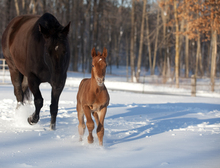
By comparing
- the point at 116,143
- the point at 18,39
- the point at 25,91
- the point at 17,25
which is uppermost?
the point at 17,25

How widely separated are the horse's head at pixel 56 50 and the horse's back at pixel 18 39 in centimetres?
115

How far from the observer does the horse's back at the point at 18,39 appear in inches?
242

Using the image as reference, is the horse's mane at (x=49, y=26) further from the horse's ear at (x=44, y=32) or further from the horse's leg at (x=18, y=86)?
the horse's leg at (x=18, y=86)

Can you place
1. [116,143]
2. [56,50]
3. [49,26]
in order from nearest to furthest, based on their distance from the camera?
[56,50]
[116,143]
[49,26]

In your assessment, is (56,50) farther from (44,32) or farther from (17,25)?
(17,25)

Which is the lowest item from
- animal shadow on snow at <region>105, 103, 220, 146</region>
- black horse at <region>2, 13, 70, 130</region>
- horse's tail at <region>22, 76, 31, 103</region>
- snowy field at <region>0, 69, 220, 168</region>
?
animal shadow on snow at <region>105, 103, 220, 146</region>

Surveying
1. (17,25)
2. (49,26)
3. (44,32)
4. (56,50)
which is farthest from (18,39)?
(56,50)

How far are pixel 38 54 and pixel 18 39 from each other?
1341 mm

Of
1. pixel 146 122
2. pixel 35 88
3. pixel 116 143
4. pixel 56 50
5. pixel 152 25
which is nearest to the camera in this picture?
pixel 56 50

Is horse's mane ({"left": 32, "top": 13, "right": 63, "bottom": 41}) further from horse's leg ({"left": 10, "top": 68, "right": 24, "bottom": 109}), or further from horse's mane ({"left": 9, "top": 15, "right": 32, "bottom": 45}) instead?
horse's leg ({"left": 10, "top": 68, "right": 24, "bottom": 109})

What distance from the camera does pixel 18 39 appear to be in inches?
255

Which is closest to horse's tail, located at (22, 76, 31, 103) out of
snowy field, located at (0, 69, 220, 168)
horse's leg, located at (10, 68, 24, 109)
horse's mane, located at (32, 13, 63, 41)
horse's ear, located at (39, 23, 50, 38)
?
horse's leg, located at (10, 68, 24, 109)

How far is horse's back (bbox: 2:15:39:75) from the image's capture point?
6139 mm

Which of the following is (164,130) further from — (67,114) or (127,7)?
(127,7)
